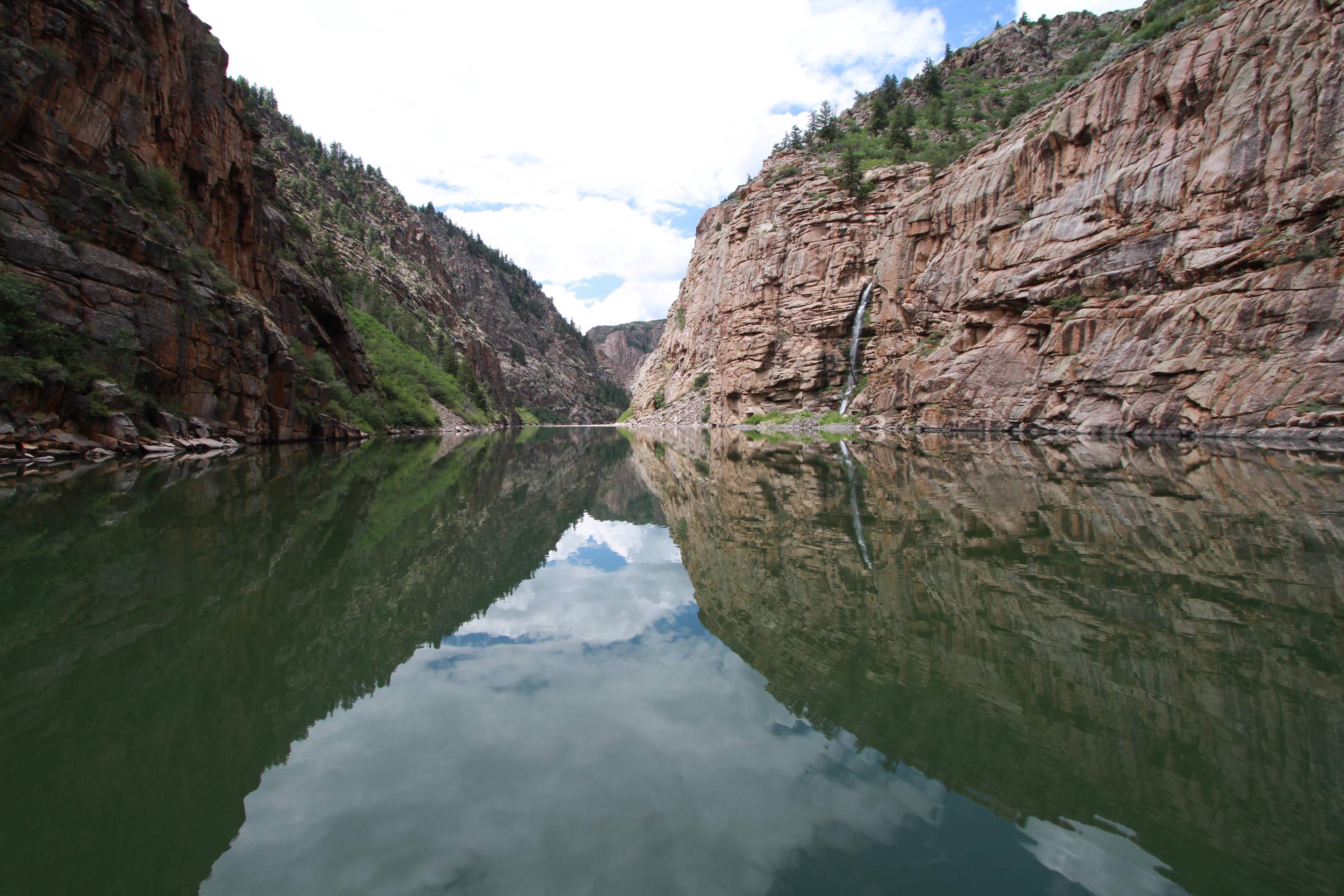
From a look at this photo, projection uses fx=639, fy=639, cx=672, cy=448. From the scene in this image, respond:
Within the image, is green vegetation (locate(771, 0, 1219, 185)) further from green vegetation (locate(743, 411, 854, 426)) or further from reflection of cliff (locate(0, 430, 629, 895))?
reflection of cliff (locate(0, 430, 629, 895))

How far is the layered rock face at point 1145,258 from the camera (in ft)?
76.9

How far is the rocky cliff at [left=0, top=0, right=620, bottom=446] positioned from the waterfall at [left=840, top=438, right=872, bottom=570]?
806 inches

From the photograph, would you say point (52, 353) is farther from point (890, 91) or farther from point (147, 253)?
point (890, 91)

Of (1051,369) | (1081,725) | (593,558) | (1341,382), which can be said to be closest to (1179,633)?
(1081,725)

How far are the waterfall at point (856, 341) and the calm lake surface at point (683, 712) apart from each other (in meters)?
43.9

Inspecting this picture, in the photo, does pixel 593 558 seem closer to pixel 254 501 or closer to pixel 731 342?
pixel 254 501

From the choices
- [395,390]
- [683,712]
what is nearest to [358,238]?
[395,390]

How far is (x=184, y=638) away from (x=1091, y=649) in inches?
265

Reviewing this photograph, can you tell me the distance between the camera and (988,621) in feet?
17.1

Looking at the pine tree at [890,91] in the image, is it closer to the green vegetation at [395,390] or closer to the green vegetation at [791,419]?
the green vegetation at [791,419]

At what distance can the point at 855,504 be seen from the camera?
446 inches

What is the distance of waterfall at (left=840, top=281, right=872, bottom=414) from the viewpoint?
5225 centimetres

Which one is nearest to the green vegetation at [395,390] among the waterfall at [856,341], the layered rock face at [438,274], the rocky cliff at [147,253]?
the rocky cliff at [147,253]

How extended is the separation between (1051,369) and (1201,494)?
2407 cm
